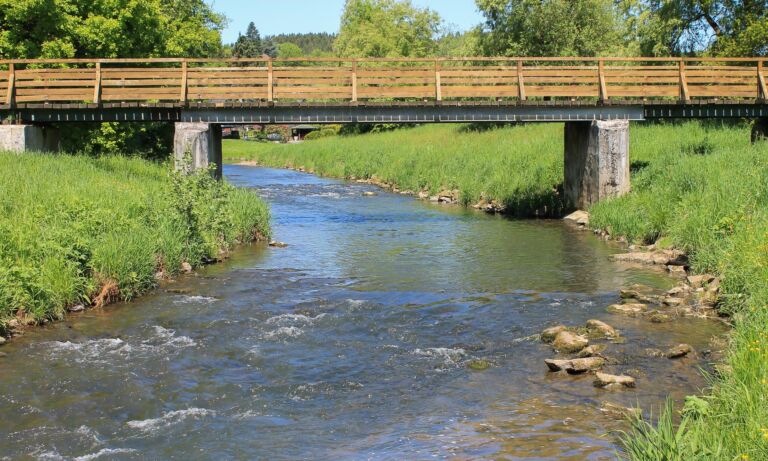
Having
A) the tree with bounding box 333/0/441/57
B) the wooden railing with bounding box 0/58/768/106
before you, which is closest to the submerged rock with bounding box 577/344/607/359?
the wooden railing with bounding box 0/58/768/106

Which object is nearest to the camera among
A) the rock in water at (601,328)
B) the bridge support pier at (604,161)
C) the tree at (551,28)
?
the rock in water at (601,328)

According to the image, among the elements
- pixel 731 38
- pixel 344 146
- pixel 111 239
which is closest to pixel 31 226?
pixel 111 239

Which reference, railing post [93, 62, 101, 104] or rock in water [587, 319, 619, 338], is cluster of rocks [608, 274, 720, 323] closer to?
rock in water [587, 319, 619, 338]

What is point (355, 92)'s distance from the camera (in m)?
29.5

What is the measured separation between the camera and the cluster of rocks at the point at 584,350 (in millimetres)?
11985

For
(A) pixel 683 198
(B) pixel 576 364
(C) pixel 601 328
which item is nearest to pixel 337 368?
(B) pixel 576 364

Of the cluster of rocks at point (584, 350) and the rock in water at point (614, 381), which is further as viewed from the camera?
the cluster of rocks at point (584, 350)

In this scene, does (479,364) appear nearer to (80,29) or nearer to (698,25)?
(80,29)

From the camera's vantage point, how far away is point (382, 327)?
Result: 51.2 feet

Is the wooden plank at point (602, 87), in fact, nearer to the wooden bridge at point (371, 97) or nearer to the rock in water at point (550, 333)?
the wooden bridge at point (371, 97)

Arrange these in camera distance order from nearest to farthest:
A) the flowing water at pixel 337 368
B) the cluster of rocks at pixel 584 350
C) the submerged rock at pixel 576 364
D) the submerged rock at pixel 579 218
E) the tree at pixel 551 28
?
the flowing water at pixel 337 368
the cluster of rocks at pixel 584 350
the submerged rock at pixel 576 364
the submerged rock at pixel 579 218
the tree at pixel 551 28

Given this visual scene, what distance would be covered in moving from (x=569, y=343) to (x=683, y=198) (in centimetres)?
1194

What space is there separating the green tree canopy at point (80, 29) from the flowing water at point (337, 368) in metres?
17.3

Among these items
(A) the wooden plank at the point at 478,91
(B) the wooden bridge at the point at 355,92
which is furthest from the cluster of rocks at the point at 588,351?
(A) the wooden plank at the point at 478,91
